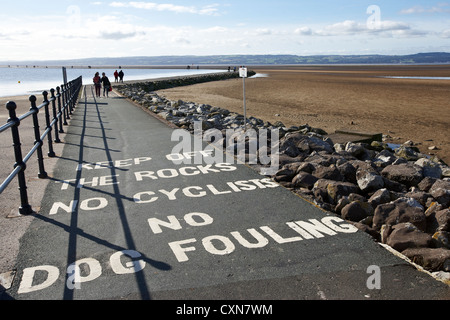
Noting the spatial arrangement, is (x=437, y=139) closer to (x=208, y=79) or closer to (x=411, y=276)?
(x=411, y=276)

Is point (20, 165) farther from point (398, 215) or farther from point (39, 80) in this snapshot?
point (39, 80)

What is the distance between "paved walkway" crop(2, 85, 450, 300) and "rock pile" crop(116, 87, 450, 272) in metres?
0.29

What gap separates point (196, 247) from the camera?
13.7 ft

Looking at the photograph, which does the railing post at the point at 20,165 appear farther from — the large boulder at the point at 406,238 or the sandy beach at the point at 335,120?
the large boulder at the point at 406,238

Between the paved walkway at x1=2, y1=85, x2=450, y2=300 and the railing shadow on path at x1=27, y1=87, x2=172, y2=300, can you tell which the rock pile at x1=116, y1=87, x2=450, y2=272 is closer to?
the paved walkway at x1=2, y1=85, x2=450, y2=300

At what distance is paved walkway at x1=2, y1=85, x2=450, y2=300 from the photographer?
11.1ft

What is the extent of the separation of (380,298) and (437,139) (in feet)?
39.7

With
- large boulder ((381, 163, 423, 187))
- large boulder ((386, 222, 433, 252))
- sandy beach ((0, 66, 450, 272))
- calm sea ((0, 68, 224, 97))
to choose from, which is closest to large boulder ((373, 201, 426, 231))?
large boulder ((386, 222, 433, 252))

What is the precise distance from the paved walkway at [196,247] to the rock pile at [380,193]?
29cm

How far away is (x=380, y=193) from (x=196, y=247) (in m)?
2.85

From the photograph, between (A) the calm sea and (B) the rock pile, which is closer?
(B) the rock pile

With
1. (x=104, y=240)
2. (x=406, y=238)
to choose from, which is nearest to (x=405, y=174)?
(x=406, y=238)

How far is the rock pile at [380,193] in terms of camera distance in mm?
4180

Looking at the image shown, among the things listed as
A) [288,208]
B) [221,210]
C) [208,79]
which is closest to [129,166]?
[221,210]
